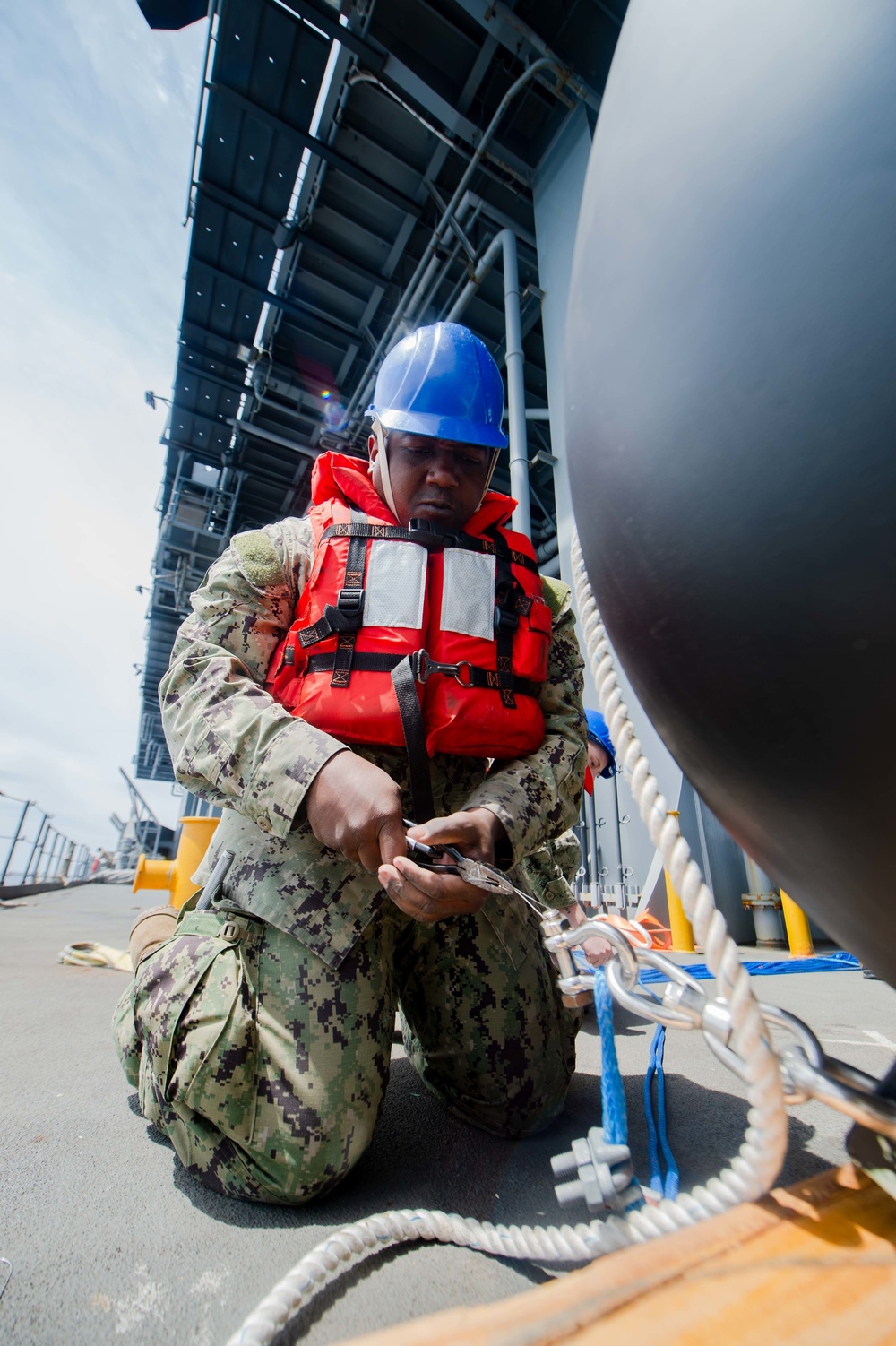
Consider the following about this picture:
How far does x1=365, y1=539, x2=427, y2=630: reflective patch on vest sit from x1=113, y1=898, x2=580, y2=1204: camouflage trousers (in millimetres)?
434

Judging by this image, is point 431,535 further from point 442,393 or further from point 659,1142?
point 659,1142

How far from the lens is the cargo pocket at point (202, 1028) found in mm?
714

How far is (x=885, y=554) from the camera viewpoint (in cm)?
27

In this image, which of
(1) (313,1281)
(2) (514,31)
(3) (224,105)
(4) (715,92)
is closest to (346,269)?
(3) (224,105)

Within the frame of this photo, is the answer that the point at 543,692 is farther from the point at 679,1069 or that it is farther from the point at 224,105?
the point at 224,105

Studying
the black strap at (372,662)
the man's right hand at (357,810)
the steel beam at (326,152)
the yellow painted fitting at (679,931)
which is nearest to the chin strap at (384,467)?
the black strap at (372,662)

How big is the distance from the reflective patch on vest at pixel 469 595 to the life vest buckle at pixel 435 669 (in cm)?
6

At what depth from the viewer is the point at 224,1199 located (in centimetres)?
68

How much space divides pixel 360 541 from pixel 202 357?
564cm

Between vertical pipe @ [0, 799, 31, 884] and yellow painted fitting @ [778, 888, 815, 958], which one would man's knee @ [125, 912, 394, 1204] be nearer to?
yellow painted fitting @ [778, 888, 815, 958]

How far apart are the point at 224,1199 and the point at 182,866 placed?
6.73 ft

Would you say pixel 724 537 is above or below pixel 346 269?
below

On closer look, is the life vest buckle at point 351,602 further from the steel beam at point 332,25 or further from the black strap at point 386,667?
the steel beam at point 332,25

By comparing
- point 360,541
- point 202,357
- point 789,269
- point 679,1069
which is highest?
point 202,357
